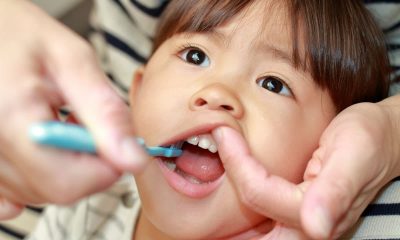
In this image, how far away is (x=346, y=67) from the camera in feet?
2.89

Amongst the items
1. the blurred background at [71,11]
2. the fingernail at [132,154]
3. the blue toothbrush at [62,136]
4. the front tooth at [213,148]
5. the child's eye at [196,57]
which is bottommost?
the blurred background at [71,11]

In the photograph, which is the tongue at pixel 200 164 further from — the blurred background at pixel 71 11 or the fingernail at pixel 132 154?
the blurred background at pixel 71 11

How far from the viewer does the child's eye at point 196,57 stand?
860mm

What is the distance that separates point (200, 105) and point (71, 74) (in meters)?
0.30

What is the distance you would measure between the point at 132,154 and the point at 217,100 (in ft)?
1.03

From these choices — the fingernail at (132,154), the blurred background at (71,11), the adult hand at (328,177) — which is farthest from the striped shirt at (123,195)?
the fingernail at (132,154)

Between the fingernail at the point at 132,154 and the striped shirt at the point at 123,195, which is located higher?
the fingernail at the point at 132,154

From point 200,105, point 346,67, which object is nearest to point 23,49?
point 200,105

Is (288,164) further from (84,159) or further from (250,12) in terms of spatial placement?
(84,159)

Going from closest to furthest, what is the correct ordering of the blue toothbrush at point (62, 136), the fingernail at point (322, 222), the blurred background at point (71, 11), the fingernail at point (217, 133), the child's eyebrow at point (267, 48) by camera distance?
1. the blue toothbrush at point (62, 136)
2. the fingernail at point (322, 222)
3. the fingernail at point (217, 133)
4. the child's eyebrow at point (267, 48)
5. the blurred background at point (71, 11)

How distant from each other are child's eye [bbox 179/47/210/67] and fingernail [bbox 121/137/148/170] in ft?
1.38

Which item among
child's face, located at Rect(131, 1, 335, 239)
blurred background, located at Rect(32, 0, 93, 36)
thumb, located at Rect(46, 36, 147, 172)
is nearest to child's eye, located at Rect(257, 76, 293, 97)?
child's face, located at Rect(131, 1, 335, 239)

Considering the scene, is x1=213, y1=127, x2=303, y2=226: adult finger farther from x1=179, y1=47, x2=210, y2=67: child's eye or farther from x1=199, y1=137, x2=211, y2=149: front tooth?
x1=179, y1=47, x2=210, y2=67: child's eye

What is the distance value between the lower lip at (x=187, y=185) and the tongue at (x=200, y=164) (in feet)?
0.08
